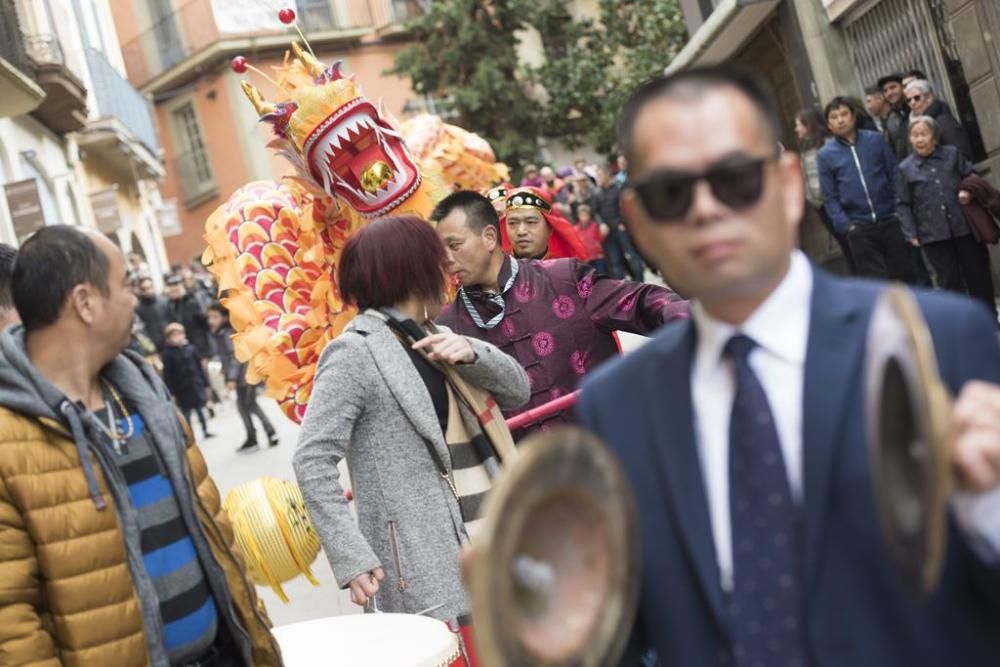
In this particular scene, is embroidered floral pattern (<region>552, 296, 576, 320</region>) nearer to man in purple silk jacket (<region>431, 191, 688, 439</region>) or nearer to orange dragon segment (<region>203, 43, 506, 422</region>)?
man in purple silk jacket (<region>431, 191, 688, 439</region>)

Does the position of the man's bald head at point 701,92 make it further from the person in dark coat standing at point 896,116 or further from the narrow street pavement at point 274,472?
the person in dark coat standing at point 896,116

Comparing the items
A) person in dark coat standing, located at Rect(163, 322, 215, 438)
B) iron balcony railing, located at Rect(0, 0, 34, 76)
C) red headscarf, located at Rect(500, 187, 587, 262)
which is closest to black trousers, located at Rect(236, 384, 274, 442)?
person in dark coat standing, located at Rect(163, 322, 215, 438)

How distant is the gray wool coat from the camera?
416 cm

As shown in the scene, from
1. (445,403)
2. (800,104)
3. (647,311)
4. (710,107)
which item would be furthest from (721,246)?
(800,104)

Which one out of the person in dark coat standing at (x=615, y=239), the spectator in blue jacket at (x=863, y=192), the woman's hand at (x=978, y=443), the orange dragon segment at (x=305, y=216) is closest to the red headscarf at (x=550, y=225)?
the orange dragon segment at (x=305, y=216)

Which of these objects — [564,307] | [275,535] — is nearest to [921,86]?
[564,307]

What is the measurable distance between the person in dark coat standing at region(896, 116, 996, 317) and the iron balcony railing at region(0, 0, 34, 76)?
10.5 metres

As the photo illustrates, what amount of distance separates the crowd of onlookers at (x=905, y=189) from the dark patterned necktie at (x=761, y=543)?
26.3 feet

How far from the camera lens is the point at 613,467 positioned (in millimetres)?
1746

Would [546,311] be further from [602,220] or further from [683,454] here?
[602,220]

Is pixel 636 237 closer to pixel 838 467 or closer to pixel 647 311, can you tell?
pixel 838 467

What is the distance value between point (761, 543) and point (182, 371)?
16.4 metres

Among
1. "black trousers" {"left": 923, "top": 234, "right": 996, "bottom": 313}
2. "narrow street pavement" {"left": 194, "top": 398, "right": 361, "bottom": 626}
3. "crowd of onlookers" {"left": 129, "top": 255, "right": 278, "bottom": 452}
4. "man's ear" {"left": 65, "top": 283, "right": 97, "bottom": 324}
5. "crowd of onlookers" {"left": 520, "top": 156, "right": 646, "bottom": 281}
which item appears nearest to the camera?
"man's ear" {"left": 65, "top": 283, "right": 97, "bottom": 324}

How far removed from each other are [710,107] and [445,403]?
2.37 m
